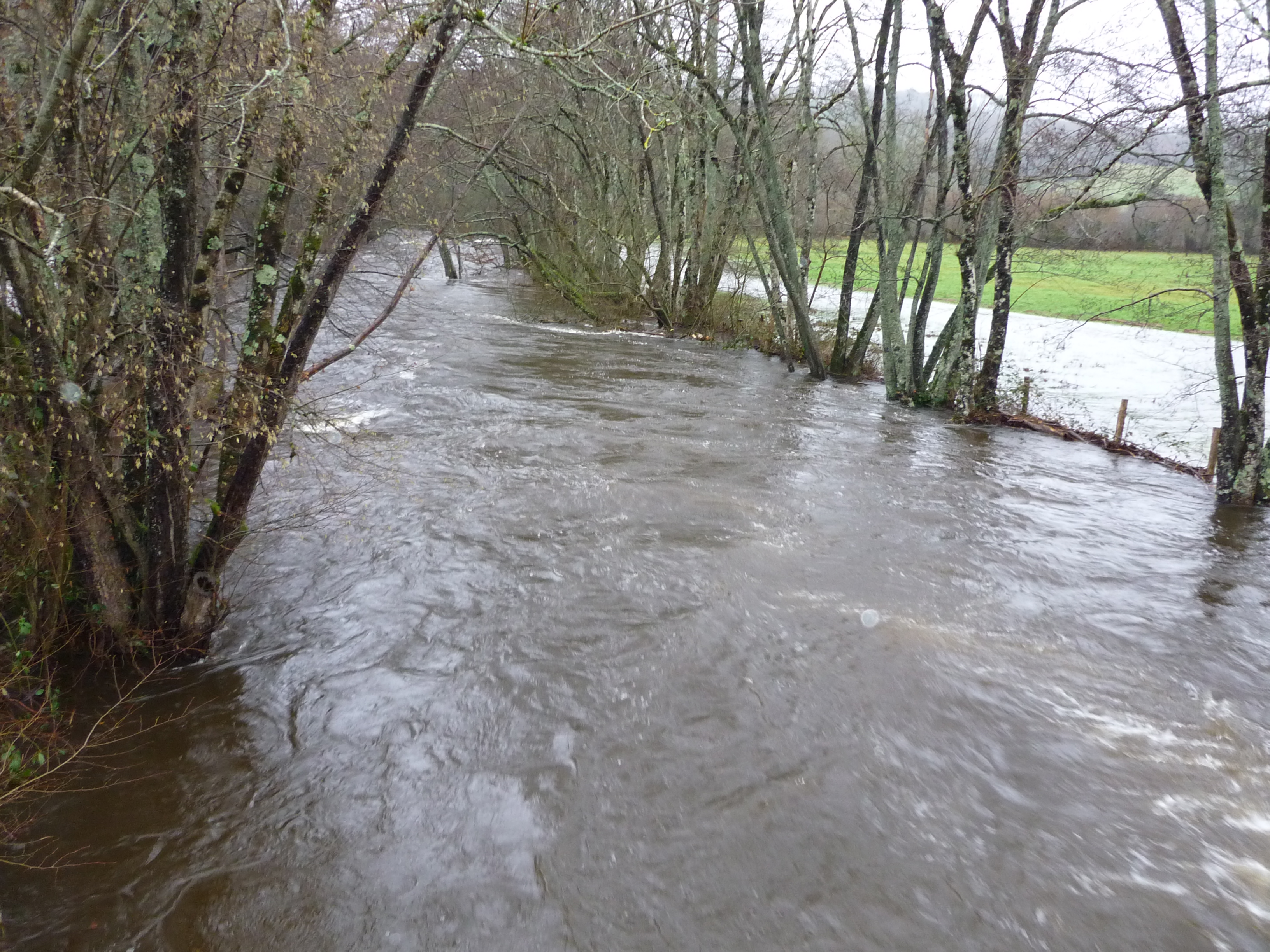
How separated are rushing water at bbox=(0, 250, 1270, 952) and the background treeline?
0.91 m

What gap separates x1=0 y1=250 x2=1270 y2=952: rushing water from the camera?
3.71 metres

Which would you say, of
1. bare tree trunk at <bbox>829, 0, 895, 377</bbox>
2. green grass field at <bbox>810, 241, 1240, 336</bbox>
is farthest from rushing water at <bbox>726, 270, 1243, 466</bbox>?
bare tree trunk at <bbox>829, 0, 895, 377</bbox>

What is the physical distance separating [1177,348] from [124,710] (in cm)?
3067

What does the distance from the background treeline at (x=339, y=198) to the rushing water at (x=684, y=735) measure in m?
0.91

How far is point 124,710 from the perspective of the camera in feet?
15.8

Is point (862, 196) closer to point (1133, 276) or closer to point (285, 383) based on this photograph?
point (1133, 276)

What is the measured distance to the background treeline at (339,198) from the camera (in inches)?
173

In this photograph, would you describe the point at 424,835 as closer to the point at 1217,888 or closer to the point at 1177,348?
the point at 1217,888

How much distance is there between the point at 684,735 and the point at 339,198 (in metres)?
7.18

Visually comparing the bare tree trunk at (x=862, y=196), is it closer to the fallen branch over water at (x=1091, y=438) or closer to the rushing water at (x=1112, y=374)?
the rushing water at (x=1112, y=374)

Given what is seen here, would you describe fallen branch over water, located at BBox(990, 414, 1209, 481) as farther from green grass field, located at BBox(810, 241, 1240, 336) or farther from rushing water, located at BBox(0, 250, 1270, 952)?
rushing water, located at BBox(0, 250, 1270, 952)

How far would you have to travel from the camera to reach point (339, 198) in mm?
8977

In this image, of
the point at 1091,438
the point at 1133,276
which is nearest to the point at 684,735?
the point at 1091,438

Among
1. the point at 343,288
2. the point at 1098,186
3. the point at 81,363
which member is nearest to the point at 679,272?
the point at 343,288
